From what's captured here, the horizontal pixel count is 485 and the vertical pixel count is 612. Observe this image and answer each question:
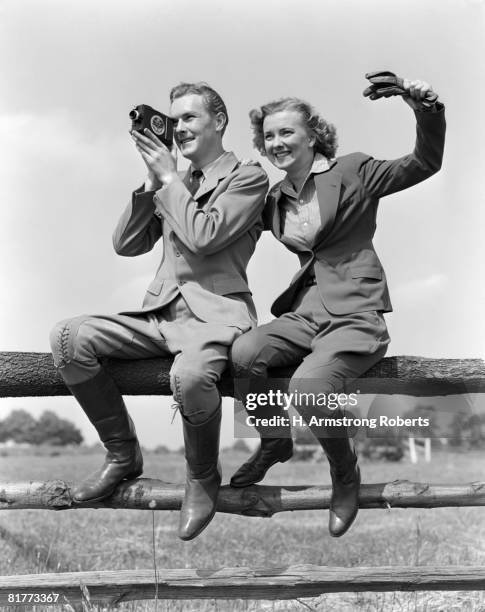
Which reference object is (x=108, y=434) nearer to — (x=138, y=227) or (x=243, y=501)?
(x=243, y=501)

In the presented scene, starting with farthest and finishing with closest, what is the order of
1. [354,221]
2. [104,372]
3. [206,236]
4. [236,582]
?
1. [236,582]
2. [354,221]
3. [104,372]
4. [206,236]

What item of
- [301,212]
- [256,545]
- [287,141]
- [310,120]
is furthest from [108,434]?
[256,545]

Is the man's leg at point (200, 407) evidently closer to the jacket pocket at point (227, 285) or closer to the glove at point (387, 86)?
the jacket pocket at point (227, 285)

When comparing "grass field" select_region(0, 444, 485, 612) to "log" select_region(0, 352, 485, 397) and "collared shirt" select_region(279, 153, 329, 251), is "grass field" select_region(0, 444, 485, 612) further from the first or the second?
"collared shirt" select_region(279, 153, 329, 251)

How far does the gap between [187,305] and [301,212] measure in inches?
28.1

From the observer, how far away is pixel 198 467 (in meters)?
3.60

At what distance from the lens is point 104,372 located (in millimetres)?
3660

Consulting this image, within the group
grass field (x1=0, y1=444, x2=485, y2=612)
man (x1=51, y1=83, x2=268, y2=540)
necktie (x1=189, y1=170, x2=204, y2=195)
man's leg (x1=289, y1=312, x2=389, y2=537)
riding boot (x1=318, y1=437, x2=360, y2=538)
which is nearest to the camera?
man's leg (x1=289, y1=312, x2=389, y2=537)

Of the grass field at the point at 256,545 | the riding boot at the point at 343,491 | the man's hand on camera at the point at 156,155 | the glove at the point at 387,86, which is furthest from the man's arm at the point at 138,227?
the grass field at the point at 256,545

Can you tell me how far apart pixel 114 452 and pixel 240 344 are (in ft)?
2.93

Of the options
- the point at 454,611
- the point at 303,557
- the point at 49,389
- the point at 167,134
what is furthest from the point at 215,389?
the point at 303,557

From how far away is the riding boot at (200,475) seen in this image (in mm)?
3484

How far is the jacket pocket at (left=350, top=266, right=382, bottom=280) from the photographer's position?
3727mm

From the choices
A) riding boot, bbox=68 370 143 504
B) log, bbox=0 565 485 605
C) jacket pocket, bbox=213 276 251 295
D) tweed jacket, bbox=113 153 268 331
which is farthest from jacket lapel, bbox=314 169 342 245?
log, bbox=0 565 485 605
